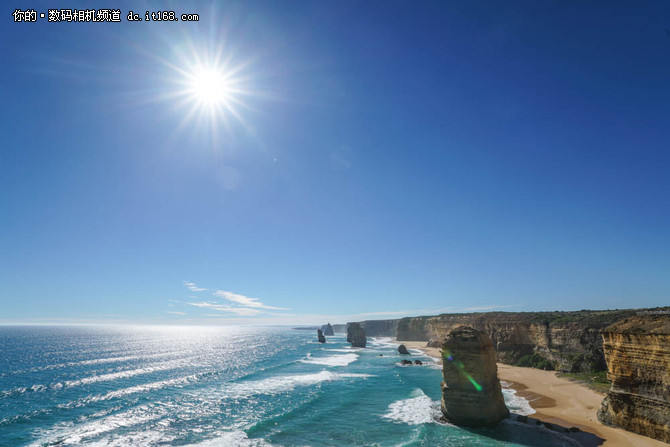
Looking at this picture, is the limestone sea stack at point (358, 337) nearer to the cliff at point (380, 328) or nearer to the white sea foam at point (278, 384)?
the white sea foam at point (278, 384)

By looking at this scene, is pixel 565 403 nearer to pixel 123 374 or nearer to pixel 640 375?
pixel 640 375

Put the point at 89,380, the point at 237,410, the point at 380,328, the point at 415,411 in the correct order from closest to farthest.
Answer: the point at 415,411, the point at 237,410, the point at 89,380, the point at 380,328

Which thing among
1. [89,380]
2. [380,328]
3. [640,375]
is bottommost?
[380,328]

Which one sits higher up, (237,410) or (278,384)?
(237,410)

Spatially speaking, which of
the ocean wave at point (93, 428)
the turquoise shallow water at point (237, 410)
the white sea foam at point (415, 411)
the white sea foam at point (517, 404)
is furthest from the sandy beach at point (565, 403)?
the ocean wave at point (93, 428)

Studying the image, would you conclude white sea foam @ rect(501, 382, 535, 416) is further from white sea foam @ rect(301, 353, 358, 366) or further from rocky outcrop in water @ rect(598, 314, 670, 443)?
white sea foam @ rect(301, 353, 358, 366)

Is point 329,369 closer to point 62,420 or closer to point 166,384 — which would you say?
point 166,384

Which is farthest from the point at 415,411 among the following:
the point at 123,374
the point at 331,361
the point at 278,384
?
the point at 123,374
